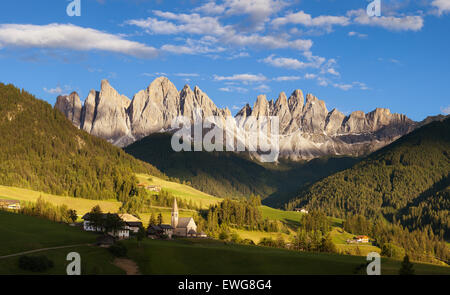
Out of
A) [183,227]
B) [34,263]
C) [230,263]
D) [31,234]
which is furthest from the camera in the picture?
[183,227]

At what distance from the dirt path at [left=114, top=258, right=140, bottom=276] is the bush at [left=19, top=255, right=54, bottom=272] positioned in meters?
15.2

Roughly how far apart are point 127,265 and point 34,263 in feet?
67.4

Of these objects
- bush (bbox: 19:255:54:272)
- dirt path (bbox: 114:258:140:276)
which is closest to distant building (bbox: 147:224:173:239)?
dirt path (bbox: 114:258:140:276)

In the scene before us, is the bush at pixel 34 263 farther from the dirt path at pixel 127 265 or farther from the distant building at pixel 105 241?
the distant building at pixel 105 241

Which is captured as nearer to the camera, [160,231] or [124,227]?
[124,227]

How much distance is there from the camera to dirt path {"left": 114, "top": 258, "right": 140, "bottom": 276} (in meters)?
93.7

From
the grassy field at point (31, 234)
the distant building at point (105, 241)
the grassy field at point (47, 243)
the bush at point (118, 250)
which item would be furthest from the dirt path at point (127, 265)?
the grassy field at point (31, 234)

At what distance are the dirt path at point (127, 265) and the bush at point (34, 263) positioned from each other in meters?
15.2

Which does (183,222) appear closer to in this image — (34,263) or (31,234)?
(31,234)

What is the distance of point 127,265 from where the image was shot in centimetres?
9850

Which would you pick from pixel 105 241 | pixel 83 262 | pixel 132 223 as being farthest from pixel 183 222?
pixel 83 262

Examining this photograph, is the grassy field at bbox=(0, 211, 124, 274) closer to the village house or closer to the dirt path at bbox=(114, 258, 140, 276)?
the dirt path at bbox=(114, 258, 140, 276)

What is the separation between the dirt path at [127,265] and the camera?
93.7 meters
